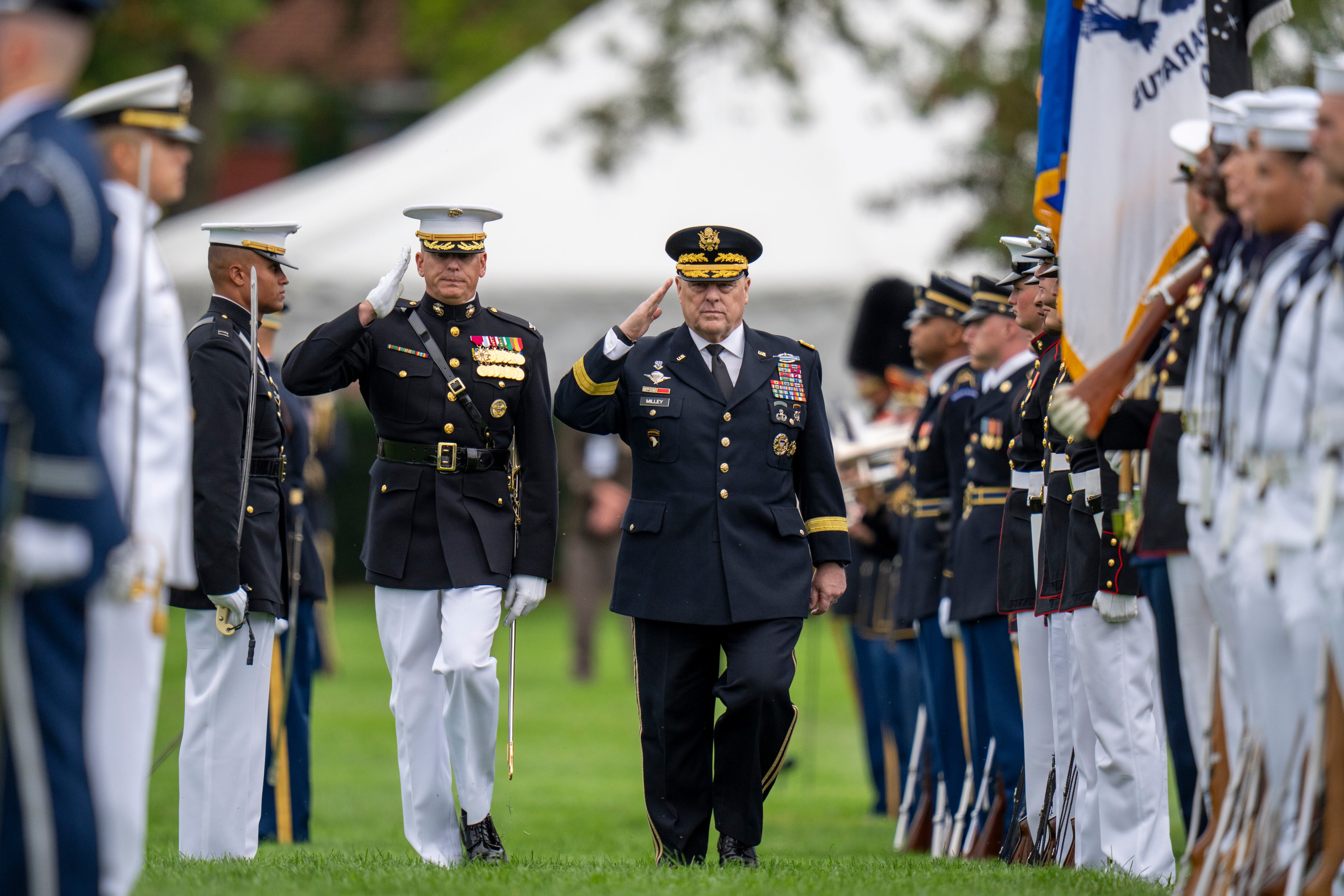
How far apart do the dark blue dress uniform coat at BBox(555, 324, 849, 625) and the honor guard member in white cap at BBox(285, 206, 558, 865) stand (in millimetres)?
316

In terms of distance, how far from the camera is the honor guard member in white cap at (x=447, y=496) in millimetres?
7816

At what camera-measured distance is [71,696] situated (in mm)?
4652

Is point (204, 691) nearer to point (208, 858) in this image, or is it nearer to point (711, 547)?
point (208, 858)

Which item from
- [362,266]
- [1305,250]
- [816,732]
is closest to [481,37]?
[362,266]

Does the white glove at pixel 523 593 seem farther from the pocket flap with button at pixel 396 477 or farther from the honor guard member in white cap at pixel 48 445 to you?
the honor guard member in white cap at pixel 48 445

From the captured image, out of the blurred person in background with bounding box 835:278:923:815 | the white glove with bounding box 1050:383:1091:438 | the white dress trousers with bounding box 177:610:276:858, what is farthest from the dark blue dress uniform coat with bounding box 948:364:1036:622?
the white dress trousers with bounding box 177:610:276:858

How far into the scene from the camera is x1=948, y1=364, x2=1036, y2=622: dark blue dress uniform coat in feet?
30.9

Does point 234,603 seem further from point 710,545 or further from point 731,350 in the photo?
point 731,350

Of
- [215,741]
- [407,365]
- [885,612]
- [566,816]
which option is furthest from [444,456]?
[885,612]

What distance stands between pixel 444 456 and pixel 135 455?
9.24ft

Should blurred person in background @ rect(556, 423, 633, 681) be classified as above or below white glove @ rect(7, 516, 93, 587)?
below

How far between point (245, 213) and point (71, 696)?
19.3 m

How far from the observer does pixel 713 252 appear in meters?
8.12

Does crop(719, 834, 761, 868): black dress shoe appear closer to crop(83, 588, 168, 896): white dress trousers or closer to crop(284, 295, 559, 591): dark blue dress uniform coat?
crop(284, 295, 559, 591): dark blue dress uniform coat
